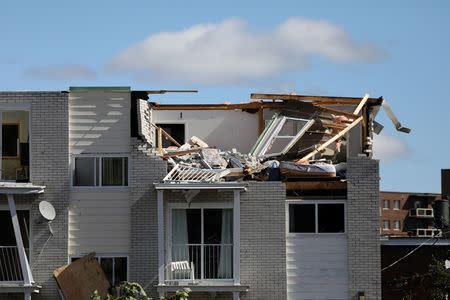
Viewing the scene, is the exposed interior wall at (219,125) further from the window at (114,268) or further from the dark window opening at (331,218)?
the window at (114,268)

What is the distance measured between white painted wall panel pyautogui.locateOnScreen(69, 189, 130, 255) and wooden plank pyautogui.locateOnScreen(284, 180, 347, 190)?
5076mm

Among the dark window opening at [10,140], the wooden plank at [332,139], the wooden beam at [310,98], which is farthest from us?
the wooden beam at [310,98]

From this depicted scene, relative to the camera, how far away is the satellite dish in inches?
1216

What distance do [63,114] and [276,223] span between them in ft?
24.4

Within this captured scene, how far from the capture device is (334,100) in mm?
36625

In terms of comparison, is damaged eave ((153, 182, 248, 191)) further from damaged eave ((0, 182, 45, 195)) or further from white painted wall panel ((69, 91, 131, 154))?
damaged eave ((0, 182, 45, 195))

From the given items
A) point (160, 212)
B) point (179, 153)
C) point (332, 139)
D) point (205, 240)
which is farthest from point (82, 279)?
point (332, 139)

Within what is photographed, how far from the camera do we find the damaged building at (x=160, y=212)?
1227 inches

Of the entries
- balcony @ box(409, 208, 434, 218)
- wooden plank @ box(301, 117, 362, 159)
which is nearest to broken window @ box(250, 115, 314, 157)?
wooden plank @ box(301, 117, 362, 159)

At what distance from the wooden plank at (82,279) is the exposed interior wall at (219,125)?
7765mm

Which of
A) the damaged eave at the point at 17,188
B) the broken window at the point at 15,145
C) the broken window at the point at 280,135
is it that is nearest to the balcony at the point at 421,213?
the broken window at the point at 280,135

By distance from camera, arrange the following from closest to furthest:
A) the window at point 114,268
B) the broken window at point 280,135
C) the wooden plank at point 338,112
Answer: the window at point 114,268, the broken window at point 280,135, the wooden plank at point 338,112

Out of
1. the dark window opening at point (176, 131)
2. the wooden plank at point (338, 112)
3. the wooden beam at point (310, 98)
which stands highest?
the wooden beam at point (310, 98)

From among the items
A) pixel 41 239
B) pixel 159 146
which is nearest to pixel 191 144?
pixel 159 146
